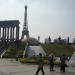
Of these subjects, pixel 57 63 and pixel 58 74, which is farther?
pixel 57 63

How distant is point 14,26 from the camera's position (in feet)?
386

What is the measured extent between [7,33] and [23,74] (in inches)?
4034

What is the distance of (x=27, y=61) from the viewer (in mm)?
33000

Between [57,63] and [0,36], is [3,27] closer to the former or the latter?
[0,36]

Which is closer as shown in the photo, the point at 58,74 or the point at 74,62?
the point at 58,74

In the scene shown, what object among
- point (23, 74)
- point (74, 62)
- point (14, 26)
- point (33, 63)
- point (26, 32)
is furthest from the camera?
point (26, 32)

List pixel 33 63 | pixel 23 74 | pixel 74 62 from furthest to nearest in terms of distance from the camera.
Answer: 1. pixel 33 63
2. pixel 74 62
3. pixel 23 74

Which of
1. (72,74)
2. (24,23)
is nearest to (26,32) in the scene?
(24,23)

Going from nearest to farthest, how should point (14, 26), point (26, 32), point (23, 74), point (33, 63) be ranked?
point (23, 74), point (33, 63), point (14, 26), point (26, 32)

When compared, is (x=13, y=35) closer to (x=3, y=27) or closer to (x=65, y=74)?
(x=3, y=27)

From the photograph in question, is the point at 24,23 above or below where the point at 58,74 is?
above

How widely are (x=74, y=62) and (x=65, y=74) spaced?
8.41m

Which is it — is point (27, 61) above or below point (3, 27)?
below

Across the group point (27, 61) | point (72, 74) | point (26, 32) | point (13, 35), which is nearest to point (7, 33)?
point (13, 35)
